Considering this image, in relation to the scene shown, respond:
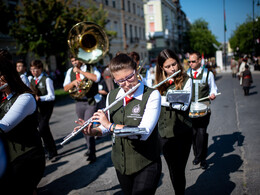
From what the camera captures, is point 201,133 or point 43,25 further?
point 43,25

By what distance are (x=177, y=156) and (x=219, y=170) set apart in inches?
63.2

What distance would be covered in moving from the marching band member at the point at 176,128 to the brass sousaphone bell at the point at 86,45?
7.31 feet

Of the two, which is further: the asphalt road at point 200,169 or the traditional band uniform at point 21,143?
the asphalt road at point 200,169

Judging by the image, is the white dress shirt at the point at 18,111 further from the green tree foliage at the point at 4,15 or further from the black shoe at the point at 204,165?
the green tree foliage at the point at 4,15

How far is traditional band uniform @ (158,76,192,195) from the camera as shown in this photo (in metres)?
2.85

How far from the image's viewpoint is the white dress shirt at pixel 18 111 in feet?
7.01

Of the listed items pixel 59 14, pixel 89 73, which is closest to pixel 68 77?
pixel 89 73

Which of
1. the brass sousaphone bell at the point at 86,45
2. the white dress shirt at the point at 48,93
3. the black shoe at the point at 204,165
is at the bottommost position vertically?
the black shoe at the point at 204,165

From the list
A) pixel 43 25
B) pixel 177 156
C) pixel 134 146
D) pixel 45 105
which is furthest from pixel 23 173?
pixel 43 25

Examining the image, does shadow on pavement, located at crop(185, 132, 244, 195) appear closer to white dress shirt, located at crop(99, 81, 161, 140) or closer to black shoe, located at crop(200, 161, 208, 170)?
black shoe, located at crop(200, 161, 208, 170)

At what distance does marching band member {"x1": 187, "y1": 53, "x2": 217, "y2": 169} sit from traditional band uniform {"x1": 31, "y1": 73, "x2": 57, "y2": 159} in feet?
9.96

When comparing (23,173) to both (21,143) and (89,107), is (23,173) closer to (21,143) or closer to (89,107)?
(21,143)

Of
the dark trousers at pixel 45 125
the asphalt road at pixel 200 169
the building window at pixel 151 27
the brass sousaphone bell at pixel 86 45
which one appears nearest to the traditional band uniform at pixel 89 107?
the brass sousaphone bell at pixel 86 45

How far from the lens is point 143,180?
84.3 inches
